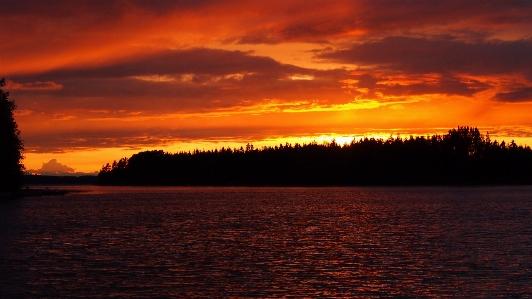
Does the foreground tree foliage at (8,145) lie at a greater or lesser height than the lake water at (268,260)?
greater

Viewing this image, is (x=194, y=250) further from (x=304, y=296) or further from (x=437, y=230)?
(x=437, y=230)

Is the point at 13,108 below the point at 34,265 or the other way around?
the other way around

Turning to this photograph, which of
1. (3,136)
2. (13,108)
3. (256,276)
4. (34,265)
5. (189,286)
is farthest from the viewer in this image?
(13,108)

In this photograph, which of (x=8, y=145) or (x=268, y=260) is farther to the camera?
(x=8, y=145)

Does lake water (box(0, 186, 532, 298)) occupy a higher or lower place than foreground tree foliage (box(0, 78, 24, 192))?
lower

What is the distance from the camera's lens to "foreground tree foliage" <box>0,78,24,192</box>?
110 m

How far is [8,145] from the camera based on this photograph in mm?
111062

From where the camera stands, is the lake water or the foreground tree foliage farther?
the foreground tree foliage

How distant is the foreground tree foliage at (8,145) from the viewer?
11003cm

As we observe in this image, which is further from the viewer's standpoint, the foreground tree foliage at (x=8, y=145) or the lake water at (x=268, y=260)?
the foreground tree foliage at (x=8, y=145)

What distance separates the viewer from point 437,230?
2260 inches

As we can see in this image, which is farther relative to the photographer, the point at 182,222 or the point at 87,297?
the point at 182,222

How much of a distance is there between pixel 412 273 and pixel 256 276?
8.18 metres

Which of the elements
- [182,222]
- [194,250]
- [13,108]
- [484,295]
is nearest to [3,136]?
[13,108]
